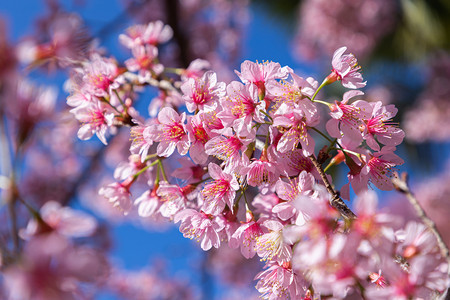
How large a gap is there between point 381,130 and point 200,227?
0.44 m

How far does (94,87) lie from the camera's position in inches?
34.2

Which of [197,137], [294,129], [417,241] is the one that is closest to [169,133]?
[197,137]

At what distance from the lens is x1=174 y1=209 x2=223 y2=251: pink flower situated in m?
0.75

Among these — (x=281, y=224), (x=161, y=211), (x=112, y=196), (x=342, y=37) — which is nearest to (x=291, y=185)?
(x=281, y=224)

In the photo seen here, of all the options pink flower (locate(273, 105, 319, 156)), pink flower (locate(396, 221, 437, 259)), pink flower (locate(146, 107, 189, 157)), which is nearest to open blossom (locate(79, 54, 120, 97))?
pink flower (locate(146, 107, 189, 157))

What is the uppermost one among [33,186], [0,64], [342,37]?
[0,64]

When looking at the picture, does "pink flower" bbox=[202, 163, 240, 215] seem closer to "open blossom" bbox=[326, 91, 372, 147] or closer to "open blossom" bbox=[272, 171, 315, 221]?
"open blossom" bbox=[272, 171, 315, 221]

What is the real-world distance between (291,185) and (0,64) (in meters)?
0.54

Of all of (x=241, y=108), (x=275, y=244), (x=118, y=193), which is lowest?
(x=118, y=193)

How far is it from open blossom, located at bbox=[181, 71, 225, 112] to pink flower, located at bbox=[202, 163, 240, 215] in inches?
5.5

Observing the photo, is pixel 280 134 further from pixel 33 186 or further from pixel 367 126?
pixel 33 186

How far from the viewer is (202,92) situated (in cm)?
78

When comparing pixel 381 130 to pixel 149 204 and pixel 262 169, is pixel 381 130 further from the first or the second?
pixel 149 204

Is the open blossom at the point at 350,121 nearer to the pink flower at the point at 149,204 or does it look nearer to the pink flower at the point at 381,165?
the pink flower at the point at 381,165
